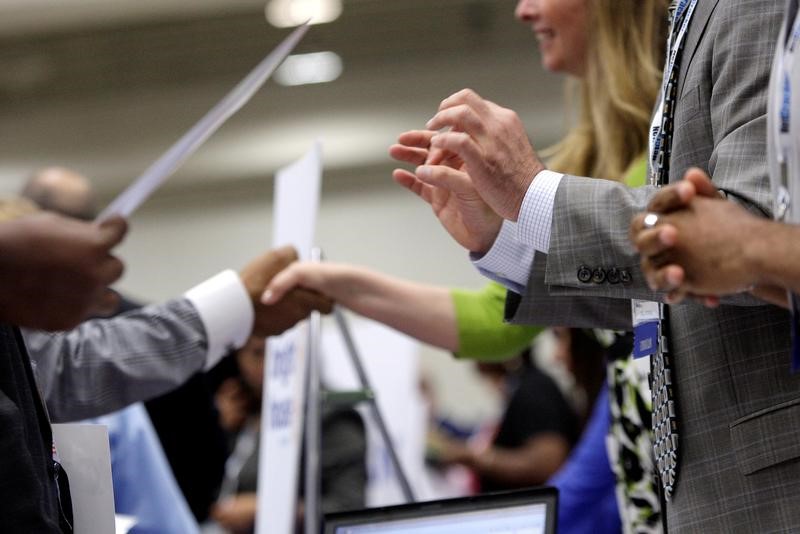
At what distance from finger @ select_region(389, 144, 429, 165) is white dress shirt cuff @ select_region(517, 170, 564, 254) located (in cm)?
30

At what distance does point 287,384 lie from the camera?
227cm

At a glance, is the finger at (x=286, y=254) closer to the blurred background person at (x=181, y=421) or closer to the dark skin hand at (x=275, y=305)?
the dark skin hand at (x=275, y=305)

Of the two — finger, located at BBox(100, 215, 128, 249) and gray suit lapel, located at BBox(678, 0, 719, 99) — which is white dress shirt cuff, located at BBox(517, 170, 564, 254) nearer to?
gray suit lapel, located at BBox(678, 0, 719, 99)

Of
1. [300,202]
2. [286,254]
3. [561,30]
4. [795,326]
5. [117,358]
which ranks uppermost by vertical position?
[561,30]

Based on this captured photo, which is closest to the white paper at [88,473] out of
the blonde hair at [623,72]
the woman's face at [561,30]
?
the blonde hair at [623,72]

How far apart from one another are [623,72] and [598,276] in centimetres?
92

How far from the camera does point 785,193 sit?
946mm

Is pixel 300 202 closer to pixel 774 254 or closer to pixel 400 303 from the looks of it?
pixel 400 303

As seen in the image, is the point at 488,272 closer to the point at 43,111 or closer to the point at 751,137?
the point at 751,137

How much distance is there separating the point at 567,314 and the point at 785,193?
1.70ft

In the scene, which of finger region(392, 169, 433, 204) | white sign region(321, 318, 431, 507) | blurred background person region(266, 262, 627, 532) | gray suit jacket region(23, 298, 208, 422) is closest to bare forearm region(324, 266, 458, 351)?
blurred background person region(266, 262, 627, 532)

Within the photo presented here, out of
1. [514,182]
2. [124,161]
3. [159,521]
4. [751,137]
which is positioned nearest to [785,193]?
[751,137]

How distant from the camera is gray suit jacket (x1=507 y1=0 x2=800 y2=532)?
1.08 m

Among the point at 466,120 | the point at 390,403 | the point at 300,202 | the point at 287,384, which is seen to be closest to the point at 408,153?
the point at 466,120
